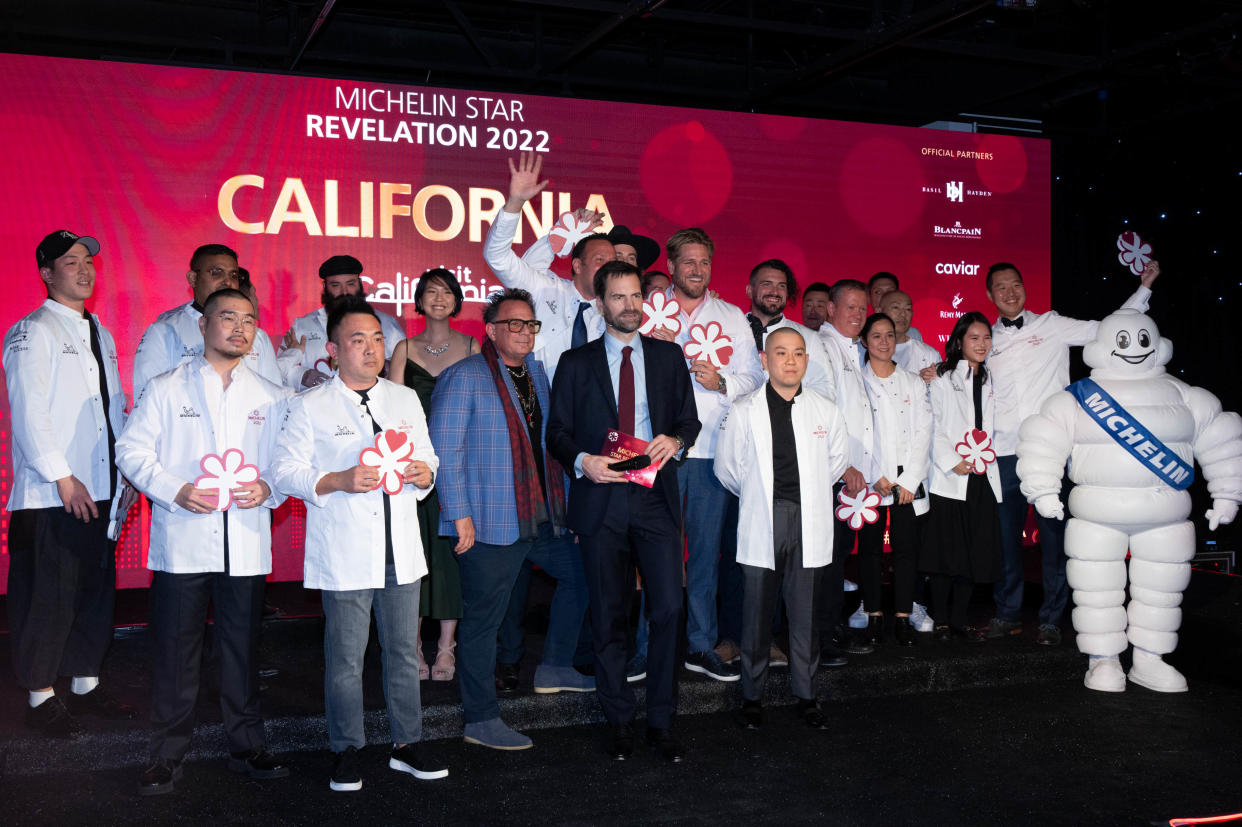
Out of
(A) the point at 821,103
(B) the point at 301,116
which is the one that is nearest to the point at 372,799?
(B) the point at 301,116

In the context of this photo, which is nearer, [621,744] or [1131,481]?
[621,744]

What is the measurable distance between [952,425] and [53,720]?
422 centimetres

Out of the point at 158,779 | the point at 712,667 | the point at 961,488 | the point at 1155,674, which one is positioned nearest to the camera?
the point at 158,779

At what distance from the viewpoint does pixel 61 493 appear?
3.99 meters

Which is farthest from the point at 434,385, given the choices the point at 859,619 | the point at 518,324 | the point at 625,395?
the point at 859,619

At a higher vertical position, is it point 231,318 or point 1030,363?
point 231,318

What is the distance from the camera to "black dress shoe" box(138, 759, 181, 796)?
365 centimetres

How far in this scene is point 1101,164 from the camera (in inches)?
367

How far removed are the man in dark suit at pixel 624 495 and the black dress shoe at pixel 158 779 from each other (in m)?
1.53

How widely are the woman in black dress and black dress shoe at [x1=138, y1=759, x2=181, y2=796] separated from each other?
119cm

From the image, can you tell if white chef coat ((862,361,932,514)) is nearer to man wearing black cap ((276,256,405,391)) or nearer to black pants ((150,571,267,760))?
man wearing black cap ((276,256,405,391))

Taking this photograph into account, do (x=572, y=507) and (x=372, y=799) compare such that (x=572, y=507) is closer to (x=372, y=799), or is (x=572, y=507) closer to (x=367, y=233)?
(x=372, y=799)

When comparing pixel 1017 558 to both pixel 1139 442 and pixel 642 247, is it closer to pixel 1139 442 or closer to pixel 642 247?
pixel 1139 442

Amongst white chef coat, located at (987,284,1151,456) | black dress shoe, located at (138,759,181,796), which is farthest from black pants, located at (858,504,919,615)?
black dress shoe, located at (138,759,181,796)
